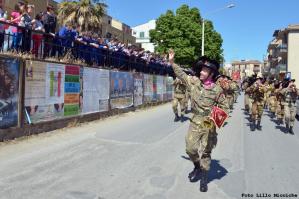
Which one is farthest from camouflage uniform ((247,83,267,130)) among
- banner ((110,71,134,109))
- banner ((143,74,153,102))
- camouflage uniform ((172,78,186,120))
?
banner ((143,74,153,102))

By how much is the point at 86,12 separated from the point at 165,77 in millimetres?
6867

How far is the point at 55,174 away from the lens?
7004mm

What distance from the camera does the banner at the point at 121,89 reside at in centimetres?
1731

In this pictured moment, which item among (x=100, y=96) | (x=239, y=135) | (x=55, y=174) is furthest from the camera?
(x=100, y=96)

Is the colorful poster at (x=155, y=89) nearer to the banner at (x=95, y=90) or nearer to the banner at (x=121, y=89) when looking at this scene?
the banner at (x=121, y=89)

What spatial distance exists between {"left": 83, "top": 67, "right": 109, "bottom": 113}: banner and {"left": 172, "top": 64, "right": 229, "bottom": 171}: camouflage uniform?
26.5 ft

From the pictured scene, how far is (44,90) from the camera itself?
11.5 metres

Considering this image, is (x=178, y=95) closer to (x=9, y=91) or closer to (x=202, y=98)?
(x=9, y=91)

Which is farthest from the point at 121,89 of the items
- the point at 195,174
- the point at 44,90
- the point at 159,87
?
the point at 195,174

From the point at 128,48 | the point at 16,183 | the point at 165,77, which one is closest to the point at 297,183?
the point at 16,183

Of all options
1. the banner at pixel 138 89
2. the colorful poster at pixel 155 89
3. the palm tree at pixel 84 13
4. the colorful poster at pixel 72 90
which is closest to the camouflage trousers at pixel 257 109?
the colorful poster at pixel 72 90

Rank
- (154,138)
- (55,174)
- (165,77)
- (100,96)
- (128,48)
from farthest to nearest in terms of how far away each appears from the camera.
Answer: (165,77) < (128,48) < (100,96) < (154,138) < (55,174)

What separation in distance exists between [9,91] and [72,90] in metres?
3.53

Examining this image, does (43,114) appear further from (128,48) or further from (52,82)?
(128,48)
